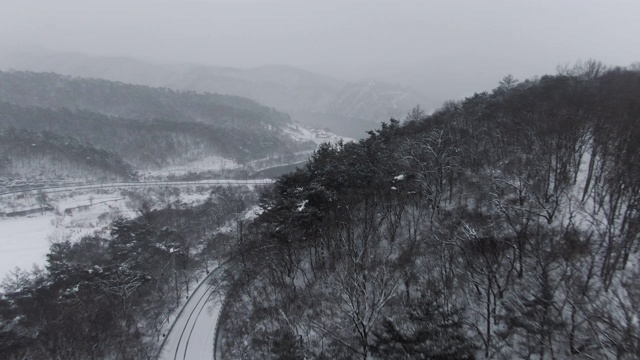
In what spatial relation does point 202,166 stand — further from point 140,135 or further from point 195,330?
point 195,330

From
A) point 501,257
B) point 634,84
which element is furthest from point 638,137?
point 634,84

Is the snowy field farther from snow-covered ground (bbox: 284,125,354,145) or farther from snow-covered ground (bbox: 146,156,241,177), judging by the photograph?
snow-covered ground (bbox: 284,125,354,145)

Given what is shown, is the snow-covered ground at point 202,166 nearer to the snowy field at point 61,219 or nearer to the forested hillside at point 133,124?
the forested hillside at point 133,124

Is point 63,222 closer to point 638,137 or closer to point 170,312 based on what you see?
point 170,312

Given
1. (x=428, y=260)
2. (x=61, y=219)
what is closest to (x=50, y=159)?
(x=61, y=219)

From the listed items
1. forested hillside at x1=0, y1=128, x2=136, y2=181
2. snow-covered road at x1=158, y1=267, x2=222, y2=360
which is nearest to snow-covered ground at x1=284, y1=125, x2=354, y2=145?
forested hillside at x1=0, y1=128, x2=136, y2=181
